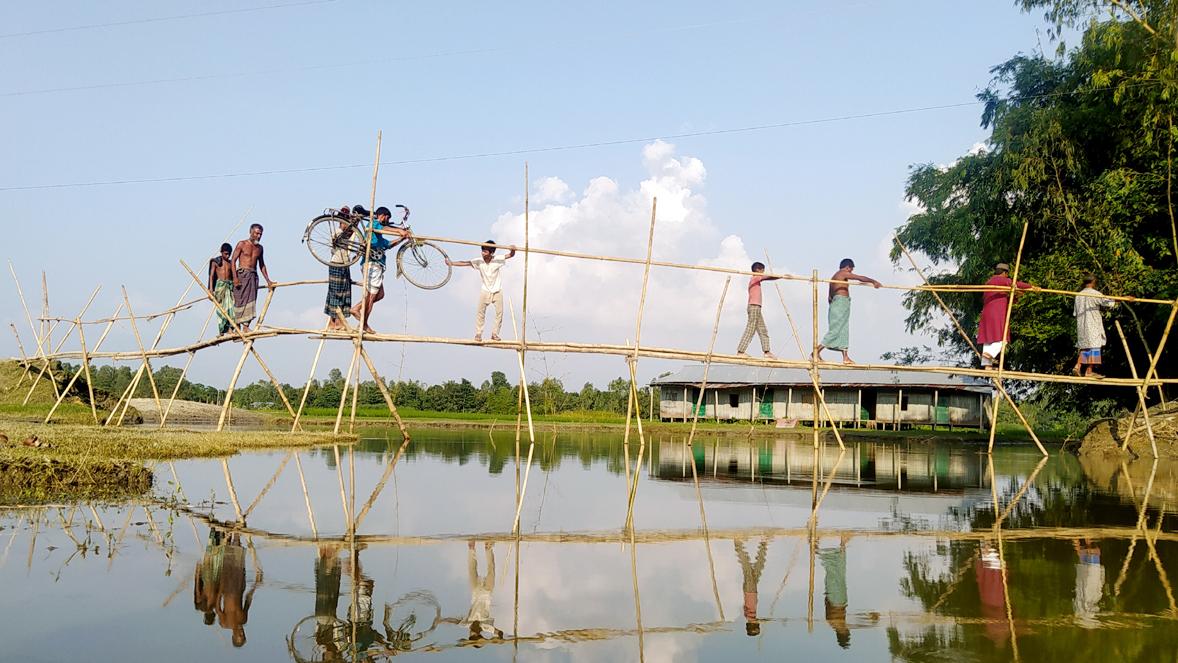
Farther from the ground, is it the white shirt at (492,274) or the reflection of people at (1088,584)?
the white shirt at (492,274)

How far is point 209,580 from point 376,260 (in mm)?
8519

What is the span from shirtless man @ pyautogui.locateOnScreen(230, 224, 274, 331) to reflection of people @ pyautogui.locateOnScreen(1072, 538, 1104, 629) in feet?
36.7

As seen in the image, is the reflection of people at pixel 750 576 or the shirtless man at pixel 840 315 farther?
the shirtless man at pixel 840 315

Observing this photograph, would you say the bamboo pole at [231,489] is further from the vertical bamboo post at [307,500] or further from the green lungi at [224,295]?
the green lungi at [224,295]

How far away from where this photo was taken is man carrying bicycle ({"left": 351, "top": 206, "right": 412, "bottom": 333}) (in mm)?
11789

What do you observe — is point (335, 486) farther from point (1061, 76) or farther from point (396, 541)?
point (1061, 76)

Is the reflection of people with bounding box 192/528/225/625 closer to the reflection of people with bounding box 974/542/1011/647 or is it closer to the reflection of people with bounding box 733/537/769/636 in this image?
the reflection of people with bounding box 733/537/769/636

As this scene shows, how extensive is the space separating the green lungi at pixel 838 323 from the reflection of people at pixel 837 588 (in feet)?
23.2

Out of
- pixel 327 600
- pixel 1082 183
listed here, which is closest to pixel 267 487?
pixel 327 600

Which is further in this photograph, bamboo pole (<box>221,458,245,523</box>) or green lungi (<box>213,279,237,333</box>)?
green lungi (<box>213,279,237,333</box>)

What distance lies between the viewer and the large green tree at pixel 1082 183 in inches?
627

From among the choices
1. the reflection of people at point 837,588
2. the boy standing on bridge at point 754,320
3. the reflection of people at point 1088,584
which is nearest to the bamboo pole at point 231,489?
the reflection of people at point 837,588

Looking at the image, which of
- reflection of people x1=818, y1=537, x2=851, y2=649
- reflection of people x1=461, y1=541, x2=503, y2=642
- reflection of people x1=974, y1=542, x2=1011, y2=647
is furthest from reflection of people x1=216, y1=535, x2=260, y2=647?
reflection of people x1=974, y1=542, x2=1011, y2=647

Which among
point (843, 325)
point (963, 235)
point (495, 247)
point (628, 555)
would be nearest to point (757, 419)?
point (963, 235)
